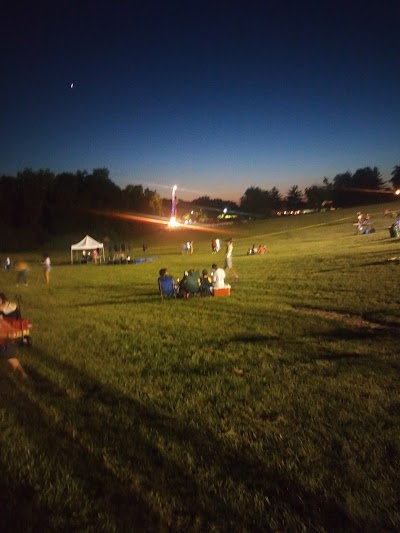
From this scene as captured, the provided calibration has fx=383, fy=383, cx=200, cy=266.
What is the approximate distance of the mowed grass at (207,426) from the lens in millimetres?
3426

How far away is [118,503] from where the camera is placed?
3.53 metres

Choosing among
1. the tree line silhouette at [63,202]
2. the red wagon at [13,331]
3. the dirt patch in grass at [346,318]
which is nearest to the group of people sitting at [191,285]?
the dirt patch in grass at [346,318]

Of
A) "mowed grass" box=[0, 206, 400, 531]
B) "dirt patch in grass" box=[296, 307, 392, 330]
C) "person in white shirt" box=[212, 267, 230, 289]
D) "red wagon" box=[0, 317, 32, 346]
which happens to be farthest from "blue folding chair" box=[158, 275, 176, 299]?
"red wagon" box=[0, 317, 32, 346]

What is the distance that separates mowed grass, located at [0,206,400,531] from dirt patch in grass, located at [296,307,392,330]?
79 millimetres

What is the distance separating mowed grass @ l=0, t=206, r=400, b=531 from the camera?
3426 mm

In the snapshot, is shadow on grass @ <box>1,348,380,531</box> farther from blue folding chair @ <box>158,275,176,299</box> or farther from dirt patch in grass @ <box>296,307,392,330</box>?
blue folding chair @ <box>158,275,176,299</box>

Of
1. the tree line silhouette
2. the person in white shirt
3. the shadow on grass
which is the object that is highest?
the tree line silhouette

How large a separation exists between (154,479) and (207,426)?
1.19 metres

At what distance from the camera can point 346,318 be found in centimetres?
1048

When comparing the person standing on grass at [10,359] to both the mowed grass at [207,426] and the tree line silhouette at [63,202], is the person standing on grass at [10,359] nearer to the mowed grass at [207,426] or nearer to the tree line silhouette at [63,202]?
the mowed grass at [207,426]

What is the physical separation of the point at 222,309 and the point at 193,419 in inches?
297

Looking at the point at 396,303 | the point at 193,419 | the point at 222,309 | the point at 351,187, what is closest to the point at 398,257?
the point at 396,303

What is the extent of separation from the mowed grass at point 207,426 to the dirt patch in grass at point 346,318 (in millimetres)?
79

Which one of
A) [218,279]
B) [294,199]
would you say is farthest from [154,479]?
[294,199]
